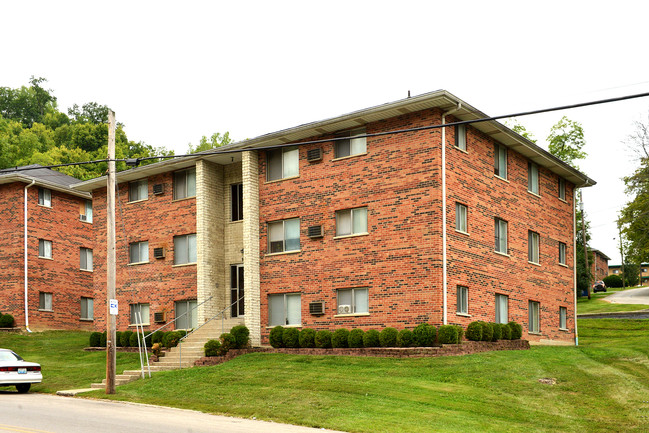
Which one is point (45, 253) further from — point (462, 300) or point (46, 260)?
point (462, 300)

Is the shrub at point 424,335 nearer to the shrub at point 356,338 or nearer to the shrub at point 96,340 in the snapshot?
the shrub at point 356,338

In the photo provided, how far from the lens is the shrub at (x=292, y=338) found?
86.6 feet

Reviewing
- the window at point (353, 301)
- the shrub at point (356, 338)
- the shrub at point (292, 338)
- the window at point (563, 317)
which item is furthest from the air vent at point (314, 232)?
the window at point (563, 317)

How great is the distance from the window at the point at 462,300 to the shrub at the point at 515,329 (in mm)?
2566

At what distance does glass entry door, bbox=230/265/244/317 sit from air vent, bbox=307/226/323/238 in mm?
4822

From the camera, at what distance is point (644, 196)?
62.6 meters

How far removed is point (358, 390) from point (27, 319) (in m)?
26.9

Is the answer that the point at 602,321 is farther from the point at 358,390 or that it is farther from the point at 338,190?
the point at 358,390

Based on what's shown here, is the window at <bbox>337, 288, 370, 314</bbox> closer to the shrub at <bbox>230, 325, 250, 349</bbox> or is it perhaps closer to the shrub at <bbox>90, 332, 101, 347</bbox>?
the shrub at <bbox>230, 325, 250, 349</bbox>

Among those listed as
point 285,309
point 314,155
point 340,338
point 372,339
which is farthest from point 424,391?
point 314,155

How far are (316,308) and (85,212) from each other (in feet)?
76.8

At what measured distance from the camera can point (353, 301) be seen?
26.2 m

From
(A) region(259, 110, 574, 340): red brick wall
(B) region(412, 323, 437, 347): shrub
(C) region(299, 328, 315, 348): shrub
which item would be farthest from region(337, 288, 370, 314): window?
(B) region(412, 323, 437, 347): shrub

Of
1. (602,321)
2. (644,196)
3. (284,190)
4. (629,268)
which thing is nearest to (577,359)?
(284,190)
